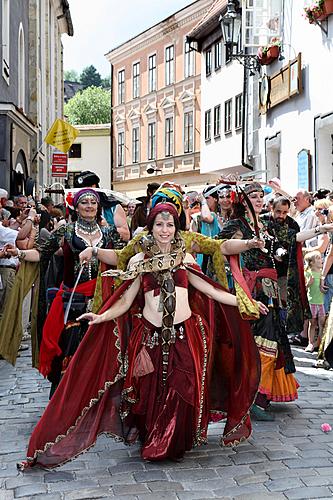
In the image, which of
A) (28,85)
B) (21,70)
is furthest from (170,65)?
(21,70)

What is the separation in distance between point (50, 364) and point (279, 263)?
2315 millimetres

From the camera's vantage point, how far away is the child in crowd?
10.2 metres

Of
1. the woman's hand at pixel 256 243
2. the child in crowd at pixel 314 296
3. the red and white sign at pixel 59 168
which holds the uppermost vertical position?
the red and white sign at pixel 59 168

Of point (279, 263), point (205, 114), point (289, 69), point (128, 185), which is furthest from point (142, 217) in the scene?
point (128, 185)

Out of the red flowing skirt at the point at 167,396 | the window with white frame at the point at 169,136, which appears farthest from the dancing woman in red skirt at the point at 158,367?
the window with white frame at the point at 169,136

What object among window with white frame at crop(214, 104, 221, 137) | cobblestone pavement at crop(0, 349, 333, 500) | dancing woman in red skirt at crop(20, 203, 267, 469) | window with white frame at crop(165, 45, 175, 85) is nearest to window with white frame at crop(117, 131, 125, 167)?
window with white frame at crop(165, 45, 175, 85)

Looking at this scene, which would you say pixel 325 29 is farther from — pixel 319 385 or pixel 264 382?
pixel 264 382

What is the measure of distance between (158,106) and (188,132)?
4.85 metres

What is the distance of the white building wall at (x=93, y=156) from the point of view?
200ft

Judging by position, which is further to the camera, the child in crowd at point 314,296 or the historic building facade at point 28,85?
the historic building facade at point 28,85

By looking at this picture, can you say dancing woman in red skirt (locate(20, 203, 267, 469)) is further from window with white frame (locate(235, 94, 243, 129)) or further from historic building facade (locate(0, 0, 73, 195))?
window with white frame (locate(235, 94, 243, 129))

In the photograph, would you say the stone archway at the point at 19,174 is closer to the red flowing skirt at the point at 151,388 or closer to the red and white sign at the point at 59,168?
the red and white sign at the point at 59,168

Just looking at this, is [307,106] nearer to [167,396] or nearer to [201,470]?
[167,396]

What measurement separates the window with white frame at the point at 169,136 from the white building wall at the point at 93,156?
19833 mm
